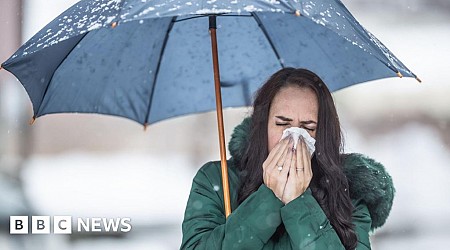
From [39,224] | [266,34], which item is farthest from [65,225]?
[266,34]

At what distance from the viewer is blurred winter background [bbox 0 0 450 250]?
15.7ft

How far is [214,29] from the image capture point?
2.83 metres

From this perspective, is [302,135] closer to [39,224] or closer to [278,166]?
[278,166]

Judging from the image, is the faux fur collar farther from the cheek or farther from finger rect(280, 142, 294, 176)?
finger rect(280, 142, 294, 176)

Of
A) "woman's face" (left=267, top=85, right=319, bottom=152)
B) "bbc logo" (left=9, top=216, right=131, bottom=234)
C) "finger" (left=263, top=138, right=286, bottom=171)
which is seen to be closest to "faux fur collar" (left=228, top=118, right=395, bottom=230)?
"woman's face" (left=267, top=85, right=319, bottom=152)

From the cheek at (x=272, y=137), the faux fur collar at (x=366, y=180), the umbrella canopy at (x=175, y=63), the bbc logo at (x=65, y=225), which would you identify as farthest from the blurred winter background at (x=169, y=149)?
the cheek at (x=272, y=137)

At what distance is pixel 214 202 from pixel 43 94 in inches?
33.0

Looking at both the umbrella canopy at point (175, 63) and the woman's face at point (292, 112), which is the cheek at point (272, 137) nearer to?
the woman's face at point (292, 112)

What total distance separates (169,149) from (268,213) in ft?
8.82

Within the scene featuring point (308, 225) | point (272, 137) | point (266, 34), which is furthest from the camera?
point (266, 34)

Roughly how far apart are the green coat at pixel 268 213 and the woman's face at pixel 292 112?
123 mm

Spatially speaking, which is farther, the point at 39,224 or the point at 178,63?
the point at 39,224

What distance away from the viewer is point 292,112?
2.35 m

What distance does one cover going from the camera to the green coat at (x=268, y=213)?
86.4 inches
